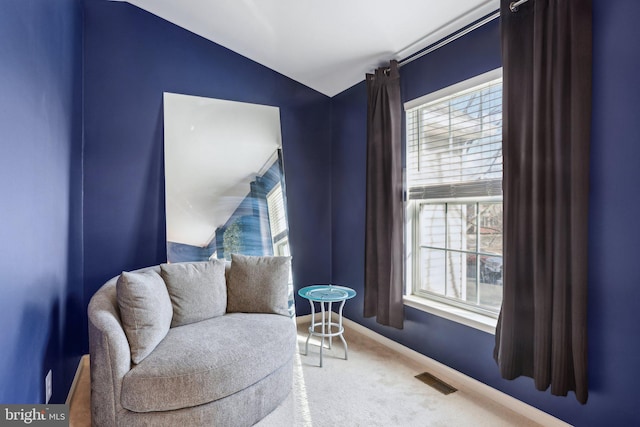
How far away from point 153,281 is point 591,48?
104 inches

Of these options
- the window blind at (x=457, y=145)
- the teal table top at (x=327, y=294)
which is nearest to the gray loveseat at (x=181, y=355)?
the teal table top at (x=327, y=294)

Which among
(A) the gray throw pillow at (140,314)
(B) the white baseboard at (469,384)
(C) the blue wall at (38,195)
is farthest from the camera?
(B) the white baseboard at (469,384)

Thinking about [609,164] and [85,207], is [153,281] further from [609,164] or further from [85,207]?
[609,164]

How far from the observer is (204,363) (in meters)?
1.83

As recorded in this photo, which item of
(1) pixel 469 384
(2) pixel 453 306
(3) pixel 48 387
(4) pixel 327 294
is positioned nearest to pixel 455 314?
(2) pixel 453 306

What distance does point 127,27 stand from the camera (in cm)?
293

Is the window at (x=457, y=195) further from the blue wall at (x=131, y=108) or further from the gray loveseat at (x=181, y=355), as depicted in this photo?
the blue wall at (x=131, y=108)

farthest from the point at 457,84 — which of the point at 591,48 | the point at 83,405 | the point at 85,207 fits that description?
the point at 83,405

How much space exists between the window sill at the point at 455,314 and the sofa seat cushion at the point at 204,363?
103 cm

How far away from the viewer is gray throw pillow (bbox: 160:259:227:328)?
2.34 meters

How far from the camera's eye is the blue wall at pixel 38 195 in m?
1.34

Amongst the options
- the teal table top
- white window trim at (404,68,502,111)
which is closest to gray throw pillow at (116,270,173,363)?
the teal table top

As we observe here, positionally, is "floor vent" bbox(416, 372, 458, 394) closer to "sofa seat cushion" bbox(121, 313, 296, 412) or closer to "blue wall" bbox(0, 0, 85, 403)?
"sofa seat cushion" bbox(121, 313, 296, 412)

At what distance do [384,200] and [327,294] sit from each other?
2.97ft
